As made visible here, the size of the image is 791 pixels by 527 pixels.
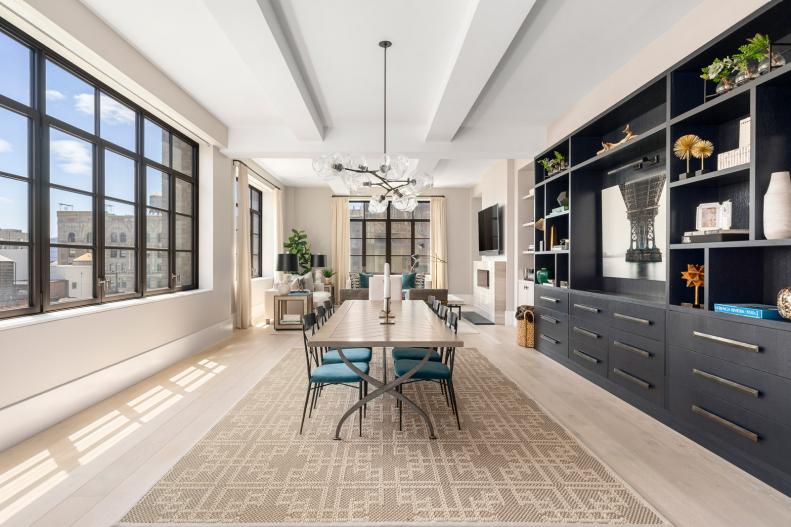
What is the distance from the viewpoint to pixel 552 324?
4.77m

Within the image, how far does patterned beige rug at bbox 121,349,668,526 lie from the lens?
184 cm

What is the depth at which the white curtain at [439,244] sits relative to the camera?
10281 mm

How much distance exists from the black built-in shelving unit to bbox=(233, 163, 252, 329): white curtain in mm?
4967

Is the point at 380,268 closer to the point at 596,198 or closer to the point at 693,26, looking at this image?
the point at 596,198

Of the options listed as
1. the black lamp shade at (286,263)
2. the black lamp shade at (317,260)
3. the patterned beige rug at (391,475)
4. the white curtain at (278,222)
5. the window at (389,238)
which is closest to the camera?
the patterned beige rug at (391,475)

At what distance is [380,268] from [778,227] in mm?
8868

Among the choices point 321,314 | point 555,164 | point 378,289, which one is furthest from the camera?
point 378,289

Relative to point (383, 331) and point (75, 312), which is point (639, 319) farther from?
point (75, 312)

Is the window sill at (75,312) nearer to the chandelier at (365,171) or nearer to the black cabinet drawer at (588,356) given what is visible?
the chandelier at (365,171)

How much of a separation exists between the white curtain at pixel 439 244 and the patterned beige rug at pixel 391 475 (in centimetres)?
714

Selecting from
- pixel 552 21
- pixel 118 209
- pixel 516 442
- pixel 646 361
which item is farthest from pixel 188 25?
pixel 646 361

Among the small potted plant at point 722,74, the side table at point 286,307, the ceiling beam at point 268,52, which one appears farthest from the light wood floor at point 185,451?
the ceiling beam at point 268,52

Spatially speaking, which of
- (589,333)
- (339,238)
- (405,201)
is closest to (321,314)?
(405,201)

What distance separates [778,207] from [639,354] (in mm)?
1462
